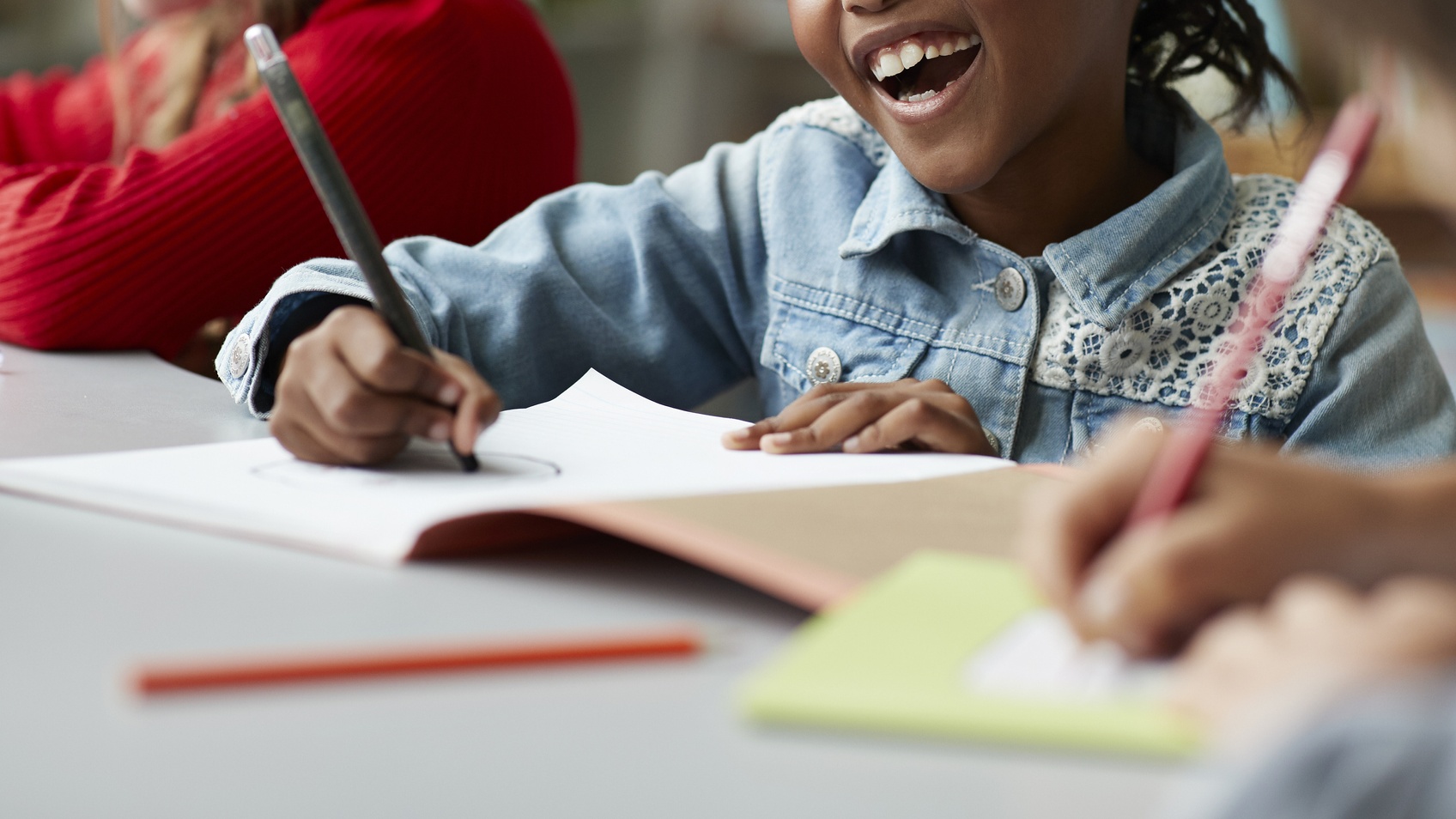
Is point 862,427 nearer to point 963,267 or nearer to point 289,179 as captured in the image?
point 963,267

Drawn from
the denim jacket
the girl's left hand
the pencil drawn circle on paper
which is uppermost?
the pencil drawn circle on paper

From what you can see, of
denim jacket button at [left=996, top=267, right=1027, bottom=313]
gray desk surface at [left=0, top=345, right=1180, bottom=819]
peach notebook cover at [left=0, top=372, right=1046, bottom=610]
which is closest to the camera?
gray desk surface at [left=0, top=345, right=1180, bottom=819]

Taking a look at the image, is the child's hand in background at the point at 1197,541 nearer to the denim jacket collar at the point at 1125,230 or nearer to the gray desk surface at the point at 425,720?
the gray desk surface at the point at 425,720

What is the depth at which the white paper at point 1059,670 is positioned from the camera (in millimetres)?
304

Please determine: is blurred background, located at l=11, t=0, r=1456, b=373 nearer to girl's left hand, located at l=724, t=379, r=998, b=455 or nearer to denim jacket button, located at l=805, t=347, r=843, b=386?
denim jacket button, located at l=805, t=347, r=843, b=386

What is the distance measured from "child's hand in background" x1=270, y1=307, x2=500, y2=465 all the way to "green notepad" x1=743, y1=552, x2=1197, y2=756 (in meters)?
0.23

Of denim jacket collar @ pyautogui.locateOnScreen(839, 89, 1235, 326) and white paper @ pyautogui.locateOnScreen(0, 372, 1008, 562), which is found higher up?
white paper @ pyautogui.locateOnScreen(0, 372, 1008, 562)

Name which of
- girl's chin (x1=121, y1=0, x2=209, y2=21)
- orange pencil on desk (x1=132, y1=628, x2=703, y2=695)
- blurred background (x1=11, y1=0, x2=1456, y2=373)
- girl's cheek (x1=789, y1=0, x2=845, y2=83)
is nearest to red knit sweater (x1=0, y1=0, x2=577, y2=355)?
girl's chin (x1=121, y1=0, x2=209, y2=21)

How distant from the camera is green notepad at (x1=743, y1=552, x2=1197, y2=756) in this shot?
0.28m

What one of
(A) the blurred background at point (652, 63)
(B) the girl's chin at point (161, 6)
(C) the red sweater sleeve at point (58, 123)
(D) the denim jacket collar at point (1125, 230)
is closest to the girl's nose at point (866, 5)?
(D) the denim jacket collar at point (1125, 230)

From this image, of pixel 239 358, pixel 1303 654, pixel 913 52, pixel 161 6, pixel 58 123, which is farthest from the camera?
pixel 58 123

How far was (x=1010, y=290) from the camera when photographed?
0.85 metres

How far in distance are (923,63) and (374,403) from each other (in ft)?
1.62

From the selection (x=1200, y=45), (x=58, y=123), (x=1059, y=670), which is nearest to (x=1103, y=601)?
(x=1059, y=670)
